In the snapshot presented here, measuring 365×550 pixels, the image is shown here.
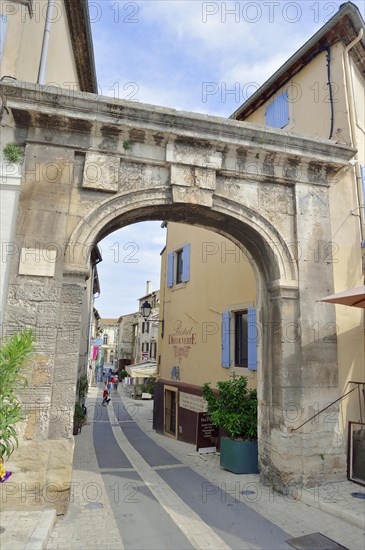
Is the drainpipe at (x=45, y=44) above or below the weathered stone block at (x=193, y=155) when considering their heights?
above

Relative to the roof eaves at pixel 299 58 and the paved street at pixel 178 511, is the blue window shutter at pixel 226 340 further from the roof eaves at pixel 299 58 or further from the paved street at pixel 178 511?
the roof eaves at pixel 299 58

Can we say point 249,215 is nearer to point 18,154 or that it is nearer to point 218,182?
point 218,182

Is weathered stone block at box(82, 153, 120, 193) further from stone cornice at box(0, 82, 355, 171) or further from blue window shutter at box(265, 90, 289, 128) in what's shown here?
blue window shutter at box(265, 90, 289, 128)

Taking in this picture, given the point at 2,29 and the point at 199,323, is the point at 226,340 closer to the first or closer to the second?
the point at 199,323

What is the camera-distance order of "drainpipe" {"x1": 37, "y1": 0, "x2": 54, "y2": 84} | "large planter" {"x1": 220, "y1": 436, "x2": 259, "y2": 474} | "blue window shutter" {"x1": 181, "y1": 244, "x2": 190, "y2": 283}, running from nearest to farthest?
"drainpipe" {"x1": 37, "y1": 0, "x2": 54, "y2": 84} < "large planter" {"x1": 220, "y1": 436, "x2": 259, "y2": 474} < "blue window shutter" {"x1": 181, "y1": 244, "x2": 190, "y2": 283}

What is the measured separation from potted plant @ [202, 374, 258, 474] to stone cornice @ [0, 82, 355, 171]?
4193 mm

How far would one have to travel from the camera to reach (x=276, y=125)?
30.1ft

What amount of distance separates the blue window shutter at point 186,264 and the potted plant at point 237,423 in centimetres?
503

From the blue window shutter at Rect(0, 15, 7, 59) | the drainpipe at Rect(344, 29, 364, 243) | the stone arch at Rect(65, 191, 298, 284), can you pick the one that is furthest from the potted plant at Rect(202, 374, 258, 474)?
the blue window shutter at Rect(0, 15, 7, 59)

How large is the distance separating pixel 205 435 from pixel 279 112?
773 cm

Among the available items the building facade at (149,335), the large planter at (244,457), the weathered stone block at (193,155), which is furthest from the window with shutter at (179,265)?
the building facade at (149,335)

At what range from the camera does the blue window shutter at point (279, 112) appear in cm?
888

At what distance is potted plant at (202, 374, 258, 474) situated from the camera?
6375mm

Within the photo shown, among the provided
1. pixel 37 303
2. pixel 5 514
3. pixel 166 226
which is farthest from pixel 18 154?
pixel 166 226
